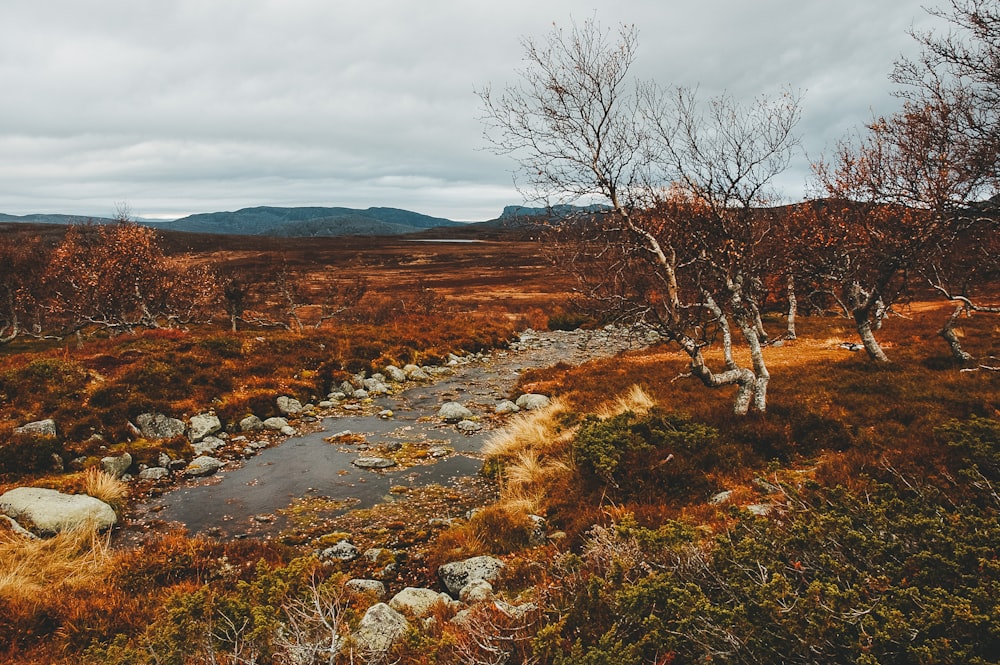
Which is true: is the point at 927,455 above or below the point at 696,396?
above

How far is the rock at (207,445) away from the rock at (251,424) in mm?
1005

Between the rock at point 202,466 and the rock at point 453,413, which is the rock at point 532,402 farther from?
the rock at point 202,466

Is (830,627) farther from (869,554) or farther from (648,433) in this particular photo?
(648,433)

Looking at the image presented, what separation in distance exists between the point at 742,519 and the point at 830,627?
171cm

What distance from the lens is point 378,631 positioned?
17.2ft

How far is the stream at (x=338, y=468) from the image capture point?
33.3 feet

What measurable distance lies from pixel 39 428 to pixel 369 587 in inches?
437

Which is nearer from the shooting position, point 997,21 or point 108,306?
point 997,21

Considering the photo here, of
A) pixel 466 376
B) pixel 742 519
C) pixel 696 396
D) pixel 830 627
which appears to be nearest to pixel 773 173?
pixel 696 396

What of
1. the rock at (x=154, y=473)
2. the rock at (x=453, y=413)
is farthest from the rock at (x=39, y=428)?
the rock at (x=453, y=413)

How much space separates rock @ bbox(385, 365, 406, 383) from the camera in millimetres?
21906

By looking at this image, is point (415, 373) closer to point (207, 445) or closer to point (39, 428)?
point (207, 445)

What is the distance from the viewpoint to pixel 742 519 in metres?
5.24

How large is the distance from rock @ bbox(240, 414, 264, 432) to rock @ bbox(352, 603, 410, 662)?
11.6 metres
